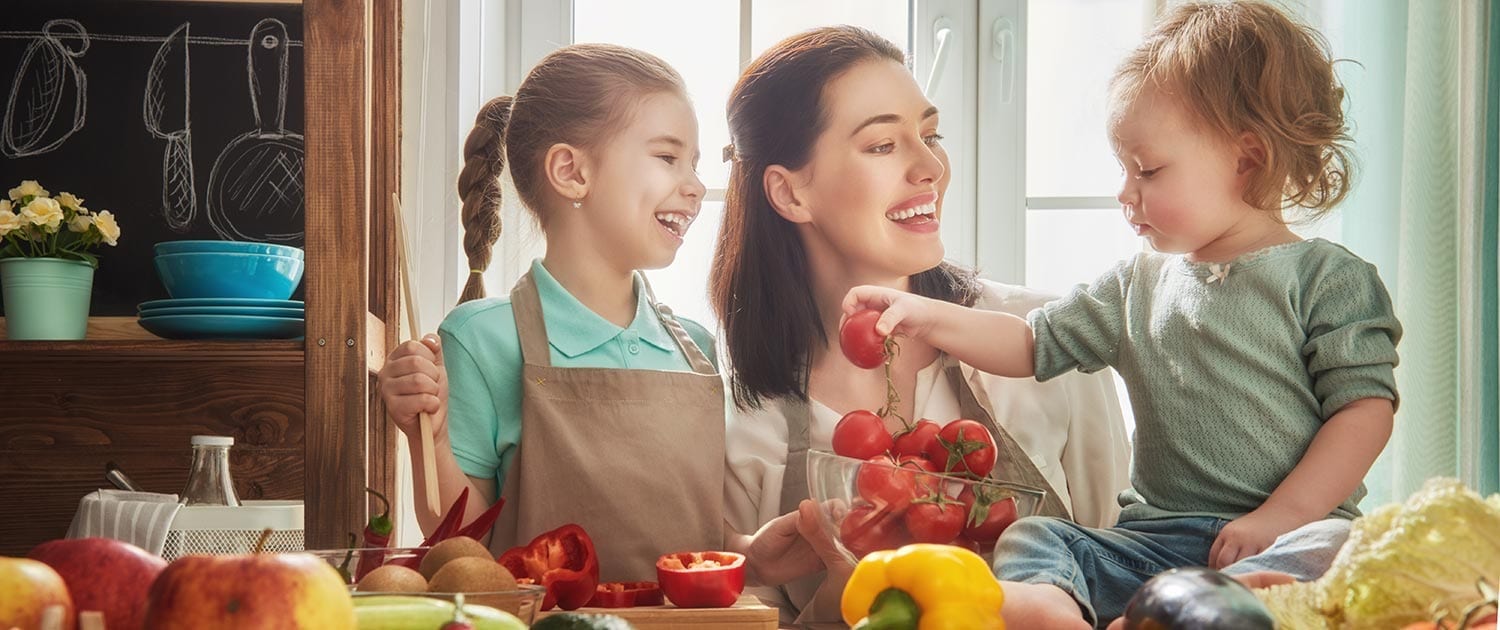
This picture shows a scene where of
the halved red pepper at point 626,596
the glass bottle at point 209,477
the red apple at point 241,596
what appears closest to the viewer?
the red apple at point 241,596

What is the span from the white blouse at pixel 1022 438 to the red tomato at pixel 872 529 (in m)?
0.55

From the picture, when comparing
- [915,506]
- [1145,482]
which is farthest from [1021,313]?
[915,506]

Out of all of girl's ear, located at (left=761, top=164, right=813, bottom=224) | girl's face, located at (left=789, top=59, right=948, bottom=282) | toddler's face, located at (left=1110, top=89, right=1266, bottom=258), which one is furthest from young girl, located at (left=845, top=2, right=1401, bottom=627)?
girl's ear, located at (left=761, top=164, right=813, bottom=224)

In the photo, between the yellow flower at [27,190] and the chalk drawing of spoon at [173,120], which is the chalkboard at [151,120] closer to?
the chalk drawing of spoon at [173,120]

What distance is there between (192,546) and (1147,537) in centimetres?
110

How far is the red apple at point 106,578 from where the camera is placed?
759 mm

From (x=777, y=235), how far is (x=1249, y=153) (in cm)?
66

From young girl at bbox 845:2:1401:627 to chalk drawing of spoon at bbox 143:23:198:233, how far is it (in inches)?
44.8

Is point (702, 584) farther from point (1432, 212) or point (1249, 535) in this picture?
point (1432, 212)

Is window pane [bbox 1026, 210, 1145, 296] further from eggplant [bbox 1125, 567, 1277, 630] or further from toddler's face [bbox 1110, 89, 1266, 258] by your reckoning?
eggplant [bbox 1125, 567, 1277, 630]

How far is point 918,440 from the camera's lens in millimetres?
1453

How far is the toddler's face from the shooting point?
149 cm

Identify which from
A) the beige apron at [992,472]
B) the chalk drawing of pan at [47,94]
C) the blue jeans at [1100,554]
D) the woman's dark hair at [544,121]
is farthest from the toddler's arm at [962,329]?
the chalk drawing of pan at [47,94]

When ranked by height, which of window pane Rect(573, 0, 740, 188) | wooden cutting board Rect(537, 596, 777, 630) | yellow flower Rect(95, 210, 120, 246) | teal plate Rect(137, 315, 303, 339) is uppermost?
window pane Rect(573, 0, 740, 188)
